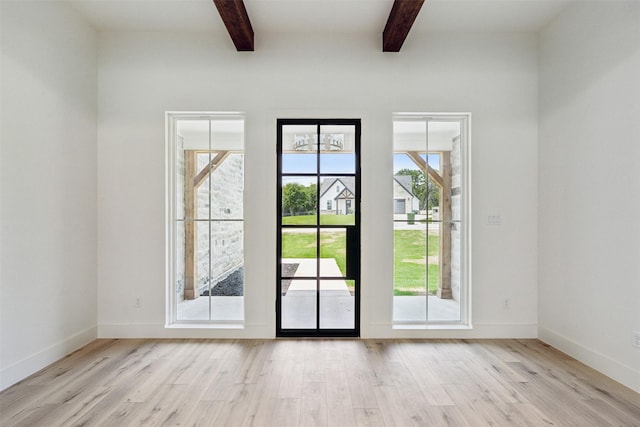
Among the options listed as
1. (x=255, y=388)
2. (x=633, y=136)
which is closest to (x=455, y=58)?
(x=633, y=136)

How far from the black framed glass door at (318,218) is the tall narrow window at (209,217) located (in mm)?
502

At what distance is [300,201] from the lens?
11.3 feet

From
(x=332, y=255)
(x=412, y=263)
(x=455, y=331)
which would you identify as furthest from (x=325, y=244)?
(x=455, y=331)

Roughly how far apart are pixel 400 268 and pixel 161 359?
8.06 ft

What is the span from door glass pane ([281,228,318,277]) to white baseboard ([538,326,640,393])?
2.39 metres

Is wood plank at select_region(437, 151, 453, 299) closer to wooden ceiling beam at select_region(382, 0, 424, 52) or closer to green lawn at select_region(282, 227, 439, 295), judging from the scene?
green lawn at select_region(282, 227, 439, 295)

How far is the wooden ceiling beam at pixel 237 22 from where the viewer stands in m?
2.66

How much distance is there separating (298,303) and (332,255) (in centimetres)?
62

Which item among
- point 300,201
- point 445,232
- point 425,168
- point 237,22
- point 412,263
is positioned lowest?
point 412,263

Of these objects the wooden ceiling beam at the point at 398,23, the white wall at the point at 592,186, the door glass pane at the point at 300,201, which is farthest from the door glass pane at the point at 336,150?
the white wall at the point at 592,186

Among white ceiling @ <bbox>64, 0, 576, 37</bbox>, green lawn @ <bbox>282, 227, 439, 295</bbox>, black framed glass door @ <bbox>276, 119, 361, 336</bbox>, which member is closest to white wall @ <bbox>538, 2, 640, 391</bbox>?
white ceiling @ <bbox>64, 0, 576, 37</bbox>

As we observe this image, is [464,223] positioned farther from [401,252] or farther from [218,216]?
[218,216]

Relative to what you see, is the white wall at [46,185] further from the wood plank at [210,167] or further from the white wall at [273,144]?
the wood plank at [210,167]

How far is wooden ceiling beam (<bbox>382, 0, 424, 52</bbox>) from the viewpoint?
2.65 m
